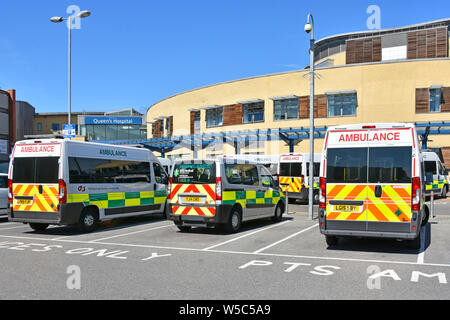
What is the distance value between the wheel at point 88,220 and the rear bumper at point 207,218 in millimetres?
2311

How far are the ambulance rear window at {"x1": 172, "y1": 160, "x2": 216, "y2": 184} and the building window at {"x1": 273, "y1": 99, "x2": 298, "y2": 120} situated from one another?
2413 centimetres

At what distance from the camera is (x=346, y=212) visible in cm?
852

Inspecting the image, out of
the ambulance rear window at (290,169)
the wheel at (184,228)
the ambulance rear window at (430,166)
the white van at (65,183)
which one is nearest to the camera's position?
the white van at (65,183)

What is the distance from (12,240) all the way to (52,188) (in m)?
1.56

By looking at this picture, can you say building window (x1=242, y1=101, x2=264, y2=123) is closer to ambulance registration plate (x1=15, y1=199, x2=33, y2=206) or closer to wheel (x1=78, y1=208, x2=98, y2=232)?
wheel (x1=78, y1=208, x2=98, y2=232)

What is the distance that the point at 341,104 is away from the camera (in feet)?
106

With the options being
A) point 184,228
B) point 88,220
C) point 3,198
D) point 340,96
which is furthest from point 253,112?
point 88,220

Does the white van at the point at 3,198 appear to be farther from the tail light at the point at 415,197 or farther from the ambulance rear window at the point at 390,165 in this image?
the tail light at the point at 415,197

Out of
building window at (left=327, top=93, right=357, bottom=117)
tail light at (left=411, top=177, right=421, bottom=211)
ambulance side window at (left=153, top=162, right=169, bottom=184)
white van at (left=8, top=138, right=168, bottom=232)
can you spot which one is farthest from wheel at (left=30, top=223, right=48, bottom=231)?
building window at (left=327, top=93, right=357, bottom=117)

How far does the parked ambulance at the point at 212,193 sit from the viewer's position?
35.6 ft

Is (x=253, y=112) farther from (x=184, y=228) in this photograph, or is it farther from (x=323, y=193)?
(x=323, y=193)

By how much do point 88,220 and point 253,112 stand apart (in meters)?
26.2

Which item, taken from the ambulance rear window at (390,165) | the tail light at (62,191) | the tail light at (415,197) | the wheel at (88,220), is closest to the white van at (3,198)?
the wheel at (88,220)

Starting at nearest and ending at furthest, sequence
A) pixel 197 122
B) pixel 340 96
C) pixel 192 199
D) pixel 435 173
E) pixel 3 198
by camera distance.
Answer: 1. pixel 192 199
2. pixel 3 198
3. pixel 435 173
4. pixel 340 96
5. pixel 197 122
